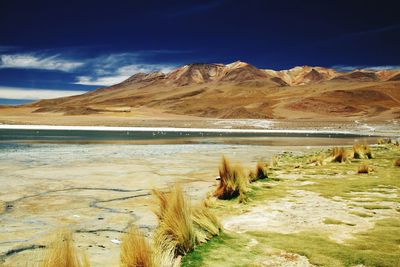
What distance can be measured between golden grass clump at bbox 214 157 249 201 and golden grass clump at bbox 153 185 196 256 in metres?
2.31

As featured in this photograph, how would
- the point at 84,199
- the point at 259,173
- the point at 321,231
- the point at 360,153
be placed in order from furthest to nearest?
the point at 360,153 < the point at 259,173 < the point at 84,199 < the point at 321,231

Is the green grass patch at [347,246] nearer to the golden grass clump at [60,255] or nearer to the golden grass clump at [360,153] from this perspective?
the golden grass clump at [60,255]

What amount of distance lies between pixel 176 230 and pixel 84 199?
3220mm

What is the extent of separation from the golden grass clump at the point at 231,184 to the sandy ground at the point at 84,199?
0.46 metres

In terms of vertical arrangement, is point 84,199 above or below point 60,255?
below

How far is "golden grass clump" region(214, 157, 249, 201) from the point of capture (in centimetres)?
673

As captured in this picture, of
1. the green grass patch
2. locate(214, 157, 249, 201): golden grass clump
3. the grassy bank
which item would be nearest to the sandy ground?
locate(214, 157, 249, 201): golden grass clump

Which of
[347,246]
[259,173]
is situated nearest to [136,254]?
[347,246]

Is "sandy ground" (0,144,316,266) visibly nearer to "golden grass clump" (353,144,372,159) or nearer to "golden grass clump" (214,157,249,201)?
"golden grass clump" (214,157,249,201)

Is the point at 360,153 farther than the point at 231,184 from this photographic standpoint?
Yes

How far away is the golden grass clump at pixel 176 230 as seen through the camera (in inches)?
151

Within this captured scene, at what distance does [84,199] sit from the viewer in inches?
264

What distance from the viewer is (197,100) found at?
141750mm

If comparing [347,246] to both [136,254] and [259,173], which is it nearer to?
[136,254]
